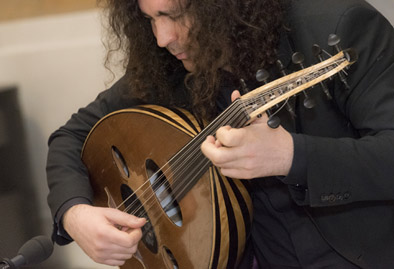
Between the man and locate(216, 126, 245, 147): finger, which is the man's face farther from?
locate(216, 126, 245, 147): finger

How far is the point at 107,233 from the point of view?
1291mm

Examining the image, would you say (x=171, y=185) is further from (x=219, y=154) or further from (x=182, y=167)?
(x=219, y=154)

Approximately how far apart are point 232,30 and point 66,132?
0.68 m

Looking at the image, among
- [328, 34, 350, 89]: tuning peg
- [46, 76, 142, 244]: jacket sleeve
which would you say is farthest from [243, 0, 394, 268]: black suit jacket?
[46, 76, 142, 244]: jacket sleeve

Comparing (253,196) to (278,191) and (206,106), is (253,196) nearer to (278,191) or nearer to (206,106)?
(278,191)

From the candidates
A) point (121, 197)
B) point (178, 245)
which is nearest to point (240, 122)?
point (178, 245)

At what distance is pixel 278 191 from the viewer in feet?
4.22

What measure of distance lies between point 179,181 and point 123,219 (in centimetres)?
17

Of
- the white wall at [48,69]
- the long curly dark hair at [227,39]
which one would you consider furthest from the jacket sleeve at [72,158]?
the white wall at [48,69]

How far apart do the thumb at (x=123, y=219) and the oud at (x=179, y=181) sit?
52mm

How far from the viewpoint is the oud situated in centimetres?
107

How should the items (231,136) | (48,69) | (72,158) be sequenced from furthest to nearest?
(48,69) < (72,158) < (231,136)

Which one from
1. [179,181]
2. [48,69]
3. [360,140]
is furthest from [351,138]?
[48,69]

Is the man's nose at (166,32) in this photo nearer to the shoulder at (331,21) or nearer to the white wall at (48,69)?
the shoulder at (331,21)
